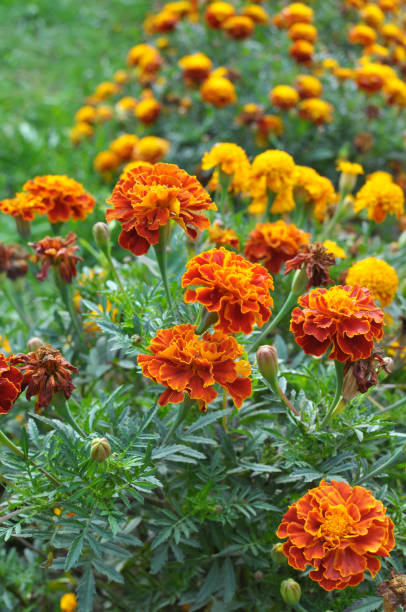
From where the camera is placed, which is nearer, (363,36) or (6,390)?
(6,390)

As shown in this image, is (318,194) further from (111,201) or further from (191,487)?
(191,487)

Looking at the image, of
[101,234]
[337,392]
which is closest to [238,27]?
[101,234]

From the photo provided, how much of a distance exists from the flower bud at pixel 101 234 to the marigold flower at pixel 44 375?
1.34 ft

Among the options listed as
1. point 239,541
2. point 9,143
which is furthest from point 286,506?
point 9,143

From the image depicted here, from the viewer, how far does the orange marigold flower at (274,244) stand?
163 cm

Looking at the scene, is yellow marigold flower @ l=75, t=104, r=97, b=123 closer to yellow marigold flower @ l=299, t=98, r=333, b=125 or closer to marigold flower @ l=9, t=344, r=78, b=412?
yellow marigold flower @ l=299, t=98, r=333, b=125

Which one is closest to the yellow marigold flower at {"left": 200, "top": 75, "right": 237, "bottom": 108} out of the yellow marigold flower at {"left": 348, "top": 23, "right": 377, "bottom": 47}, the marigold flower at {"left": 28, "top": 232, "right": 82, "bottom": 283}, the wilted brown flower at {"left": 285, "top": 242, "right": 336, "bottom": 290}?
the yellow marigold flower at {"left": 348, "top": 23, "right": 377, "bottom": 47}

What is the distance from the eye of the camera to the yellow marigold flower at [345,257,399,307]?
1555 mm

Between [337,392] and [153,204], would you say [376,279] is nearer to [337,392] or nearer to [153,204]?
[337,392]

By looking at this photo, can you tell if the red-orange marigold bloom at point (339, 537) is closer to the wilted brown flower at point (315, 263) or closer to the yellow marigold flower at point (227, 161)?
the wilted brown flower at point (315, 263)

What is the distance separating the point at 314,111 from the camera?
3.29 meters

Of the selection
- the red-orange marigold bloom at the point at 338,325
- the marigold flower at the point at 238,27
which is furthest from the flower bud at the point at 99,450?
the marigold flower at the point at 238,27

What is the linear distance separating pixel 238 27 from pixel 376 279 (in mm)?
2497

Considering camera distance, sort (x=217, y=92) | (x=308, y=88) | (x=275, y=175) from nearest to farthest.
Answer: (x=275, y=175)
(x=217, y=92)
(x=308, y=88)
